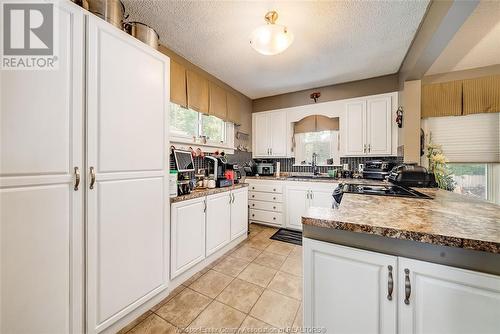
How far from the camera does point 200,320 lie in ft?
4.51

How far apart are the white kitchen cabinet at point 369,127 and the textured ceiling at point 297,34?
437mm

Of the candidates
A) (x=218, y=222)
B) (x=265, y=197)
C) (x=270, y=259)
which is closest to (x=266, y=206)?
(x=265, y=197)

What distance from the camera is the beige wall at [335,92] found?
2893 millimetres

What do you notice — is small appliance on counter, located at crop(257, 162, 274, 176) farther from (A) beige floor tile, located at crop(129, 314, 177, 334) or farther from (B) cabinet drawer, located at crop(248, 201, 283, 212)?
(A) beige floor tile, located at crop(129, 314, 177, 334)

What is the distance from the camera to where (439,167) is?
2420 millimetres

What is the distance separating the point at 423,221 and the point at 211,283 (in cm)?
173

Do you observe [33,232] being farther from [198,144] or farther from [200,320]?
[198,144]

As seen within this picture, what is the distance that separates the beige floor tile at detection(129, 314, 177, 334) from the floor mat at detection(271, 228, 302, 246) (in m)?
1.78

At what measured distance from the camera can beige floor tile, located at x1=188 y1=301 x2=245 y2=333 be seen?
1316 millimetres

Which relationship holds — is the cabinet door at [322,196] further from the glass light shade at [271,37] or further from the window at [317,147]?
the glass light shade at [271,37]

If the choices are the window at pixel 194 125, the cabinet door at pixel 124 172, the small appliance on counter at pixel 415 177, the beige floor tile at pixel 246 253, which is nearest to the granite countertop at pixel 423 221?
the small appliance on counter at pixel 415 177

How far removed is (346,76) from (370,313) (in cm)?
314

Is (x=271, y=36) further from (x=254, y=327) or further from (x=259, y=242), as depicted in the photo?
(x=259, y=242)

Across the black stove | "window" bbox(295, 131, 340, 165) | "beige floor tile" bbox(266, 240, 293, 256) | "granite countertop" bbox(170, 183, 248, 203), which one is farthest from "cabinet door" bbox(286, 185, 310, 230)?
the black stove
